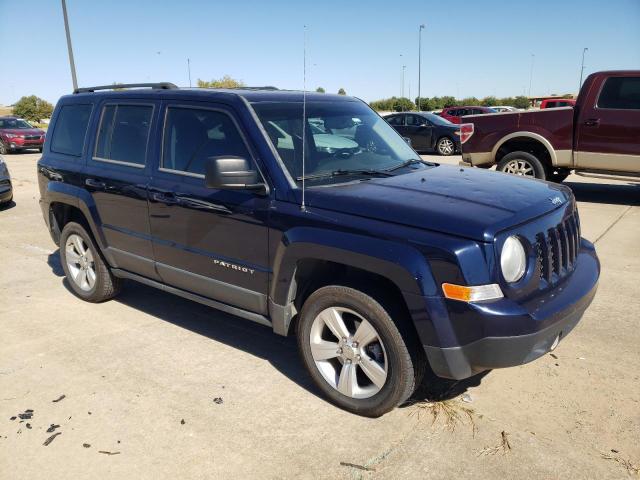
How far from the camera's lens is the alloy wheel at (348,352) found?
3156mm

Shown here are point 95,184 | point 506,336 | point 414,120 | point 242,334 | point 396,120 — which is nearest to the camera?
point 506,336

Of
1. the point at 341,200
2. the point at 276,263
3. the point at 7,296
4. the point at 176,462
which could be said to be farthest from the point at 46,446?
the point at 7,296

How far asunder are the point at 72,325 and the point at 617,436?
4.12 meters

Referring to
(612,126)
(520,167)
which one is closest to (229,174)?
(520,167)

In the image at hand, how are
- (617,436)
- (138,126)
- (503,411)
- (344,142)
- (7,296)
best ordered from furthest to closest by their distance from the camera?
(7,296) < (138,126) < (344,142) < (503,411) < (617,436)

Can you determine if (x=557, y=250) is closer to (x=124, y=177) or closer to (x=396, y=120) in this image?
(x=124, y=177)

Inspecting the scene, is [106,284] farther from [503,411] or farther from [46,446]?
[503,411]

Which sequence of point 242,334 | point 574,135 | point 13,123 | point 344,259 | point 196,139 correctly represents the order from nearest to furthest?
point 344,259, point 196,139, point 242,334, point 574,135, point 13,123

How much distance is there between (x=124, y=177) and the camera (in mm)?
4391

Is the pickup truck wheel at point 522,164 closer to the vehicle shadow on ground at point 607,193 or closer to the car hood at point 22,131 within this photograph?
the vehicle shadow on ground at point 607,193

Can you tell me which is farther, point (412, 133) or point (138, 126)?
point (412, 133)

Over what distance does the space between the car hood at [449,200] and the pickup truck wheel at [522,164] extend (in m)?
6.07

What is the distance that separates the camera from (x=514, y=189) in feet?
11.3

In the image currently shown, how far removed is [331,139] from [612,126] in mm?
6783
